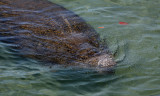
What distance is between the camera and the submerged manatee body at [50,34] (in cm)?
524

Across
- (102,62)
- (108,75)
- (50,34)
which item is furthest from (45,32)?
(108,75)

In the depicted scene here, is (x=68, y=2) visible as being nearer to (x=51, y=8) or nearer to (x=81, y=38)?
(x=51, y=8)

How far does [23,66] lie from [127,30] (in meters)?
3.35

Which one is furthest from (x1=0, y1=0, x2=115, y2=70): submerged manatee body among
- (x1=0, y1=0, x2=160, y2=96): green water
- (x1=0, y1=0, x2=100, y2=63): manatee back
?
(x1=0, y1=0, x2=160, y2=96): green water

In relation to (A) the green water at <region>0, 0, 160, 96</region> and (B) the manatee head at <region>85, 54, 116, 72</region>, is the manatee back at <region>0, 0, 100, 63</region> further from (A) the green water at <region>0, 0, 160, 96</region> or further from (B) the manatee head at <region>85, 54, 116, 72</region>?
(A) the green water at <region>0, 0, 160, 96</region>

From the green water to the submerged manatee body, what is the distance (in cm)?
26

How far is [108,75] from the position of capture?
4.89m

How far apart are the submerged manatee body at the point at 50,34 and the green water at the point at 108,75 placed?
10.4 inches

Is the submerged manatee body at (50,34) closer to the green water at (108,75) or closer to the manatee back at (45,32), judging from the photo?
the manatee back at (45,32)

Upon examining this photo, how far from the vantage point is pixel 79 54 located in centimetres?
525

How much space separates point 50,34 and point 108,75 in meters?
1.98

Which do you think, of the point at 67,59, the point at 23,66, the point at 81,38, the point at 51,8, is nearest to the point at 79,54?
the point at 67,59

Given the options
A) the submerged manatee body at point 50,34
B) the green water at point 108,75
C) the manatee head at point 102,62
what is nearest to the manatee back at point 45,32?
the submerged manatee body at point 50,34

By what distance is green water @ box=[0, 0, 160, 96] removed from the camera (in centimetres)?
445
